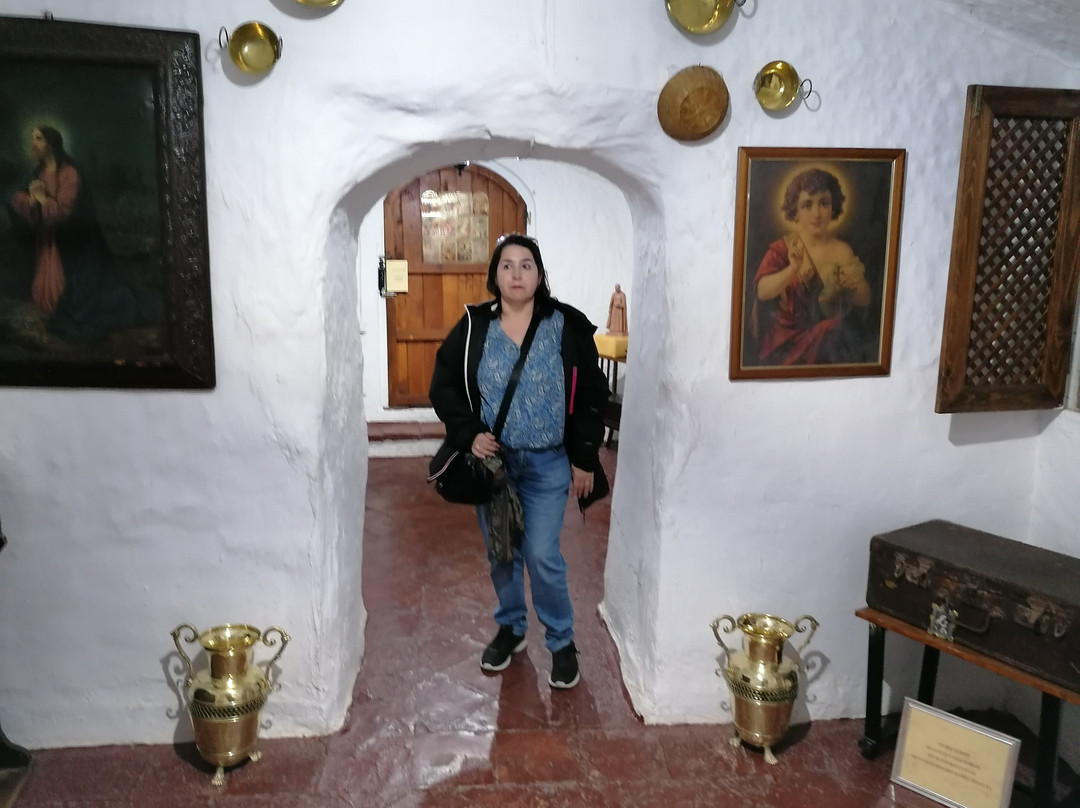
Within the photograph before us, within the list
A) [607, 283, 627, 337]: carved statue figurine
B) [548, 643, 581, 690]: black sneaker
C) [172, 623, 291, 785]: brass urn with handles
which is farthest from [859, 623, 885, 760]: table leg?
[607, 283, 627, 337]: carved statue figurine

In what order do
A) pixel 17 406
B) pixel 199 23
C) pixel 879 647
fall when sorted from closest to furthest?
pixel 199 23 < pixel 17 406 < pixel 879 647

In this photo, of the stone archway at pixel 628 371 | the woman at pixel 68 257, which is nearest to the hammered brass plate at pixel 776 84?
the stone archway at pixel 628 371

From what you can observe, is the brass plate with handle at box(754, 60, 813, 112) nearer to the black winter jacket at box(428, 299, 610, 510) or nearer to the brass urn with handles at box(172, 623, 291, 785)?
the black winter jacket at box(428, 299, 610, 510)

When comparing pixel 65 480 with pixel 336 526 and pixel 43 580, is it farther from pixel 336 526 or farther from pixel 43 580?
pixel 336 526

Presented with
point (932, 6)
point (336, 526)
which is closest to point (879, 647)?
point (336, 526)

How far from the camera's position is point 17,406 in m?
2.15

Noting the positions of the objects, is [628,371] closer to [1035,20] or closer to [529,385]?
[529,385]

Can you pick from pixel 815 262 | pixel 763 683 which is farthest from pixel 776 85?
pixel 763 683

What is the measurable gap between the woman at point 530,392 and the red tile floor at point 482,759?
1.46 ft

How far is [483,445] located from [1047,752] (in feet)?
5.24

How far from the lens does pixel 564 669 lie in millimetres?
2648

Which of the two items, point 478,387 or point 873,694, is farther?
point 478,387

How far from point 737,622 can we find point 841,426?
0.63 m

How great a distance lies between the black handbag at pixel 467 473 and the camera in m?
2.43
